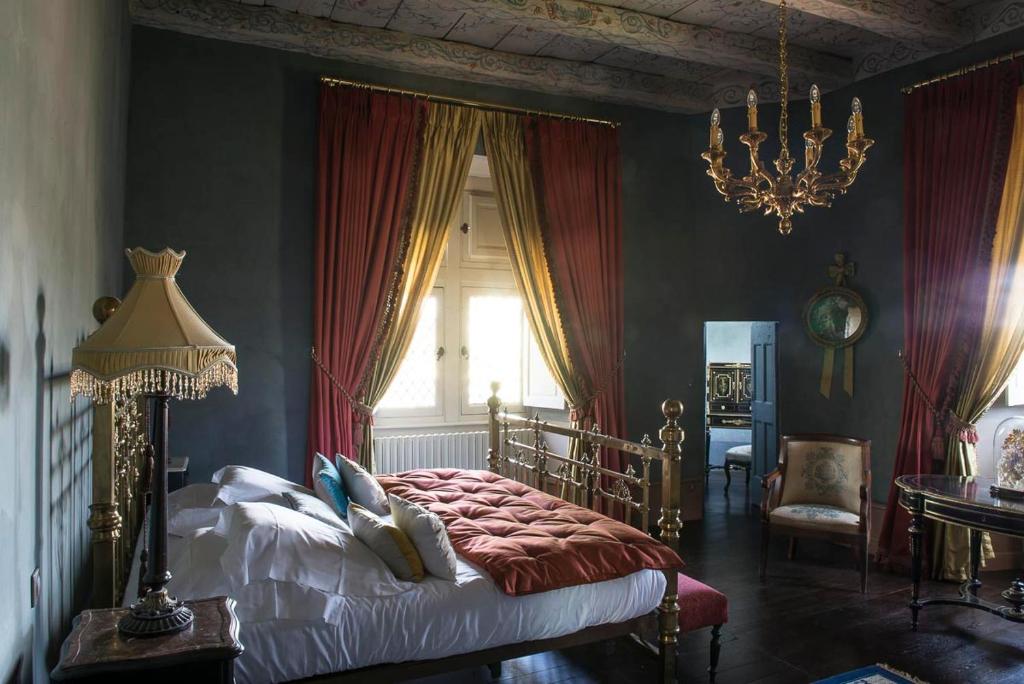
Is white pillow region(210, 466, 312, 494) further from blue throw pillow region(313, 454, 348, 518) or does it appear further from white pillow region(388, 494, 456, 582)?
white pillow region(388, 494, 456, 582)

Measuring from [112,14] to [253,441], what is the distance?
2562 mm

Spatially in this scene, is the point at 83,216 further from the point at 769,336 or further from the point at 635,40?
the point at 769,336

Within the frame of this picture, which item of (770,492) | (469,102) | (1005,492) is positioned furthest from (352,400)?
(1005,492)

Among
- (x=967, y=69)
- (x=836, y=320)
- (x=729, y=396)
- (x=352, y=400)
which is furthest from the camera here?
(x=729, y=396)

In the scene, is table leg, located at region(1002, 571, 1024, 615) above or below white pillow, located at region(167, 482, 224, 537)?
below

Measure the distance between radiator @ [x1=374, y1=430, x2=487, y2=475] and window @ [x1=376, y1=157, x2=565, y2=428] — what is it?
0.21 metres

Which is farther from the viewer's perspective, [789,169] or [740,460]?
[740,460]

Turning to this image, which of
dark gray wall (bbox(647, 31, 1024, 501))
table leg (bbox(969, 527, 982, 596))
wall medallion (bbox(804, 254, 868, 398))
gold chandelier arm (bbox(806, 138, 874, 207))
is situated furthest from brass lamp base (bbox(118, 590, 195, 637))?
wall medallion (bbox(804, 254, 868, 398))

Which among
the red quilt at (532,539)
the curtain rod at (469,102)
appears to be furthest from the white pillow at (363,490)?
the curtain rod at (469,102)

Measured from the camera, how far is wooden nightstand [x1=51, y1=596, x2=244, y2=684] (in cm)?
159

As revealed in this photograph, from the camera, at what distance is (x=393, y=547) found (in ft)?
8.91

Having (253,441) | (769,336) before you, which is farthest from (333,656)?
(769,336)

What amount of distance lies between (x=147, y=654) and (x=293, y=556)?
2.83ft

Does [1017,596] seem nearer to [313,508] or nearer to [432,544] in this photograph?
[432,544]
